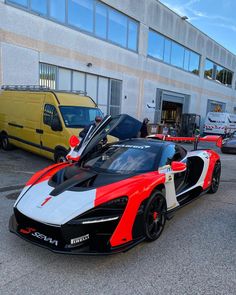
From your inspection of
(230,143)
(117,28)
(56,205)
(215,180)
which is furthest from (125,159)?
(117,28)

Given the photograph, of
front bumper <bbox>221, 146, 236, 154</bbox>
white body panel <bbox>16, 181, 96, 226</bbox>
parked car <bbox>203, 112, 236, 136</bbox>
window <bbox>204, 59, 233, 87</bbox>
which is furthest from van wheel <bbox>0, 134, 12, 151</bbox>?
window <bbox>204, 59, 233, 87</bbox>

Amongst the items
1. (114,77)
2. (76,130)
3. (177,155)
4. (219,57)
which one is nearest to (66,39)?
(114,77)

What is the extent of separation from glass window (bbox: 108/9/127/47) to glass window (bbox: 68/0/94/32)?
1.62m

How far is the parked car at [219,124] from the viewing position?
23094 mm

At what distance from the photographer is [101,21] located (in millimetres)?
15547

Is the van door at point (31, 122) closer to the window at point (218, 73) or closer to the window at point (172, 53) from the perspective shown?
the window at point (172, 53)

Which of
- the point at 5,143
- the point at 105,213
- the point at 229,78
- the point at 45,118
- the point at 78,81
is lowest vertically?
the point at 5,143

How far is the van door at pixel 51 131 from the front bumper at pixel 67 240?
14.2ft

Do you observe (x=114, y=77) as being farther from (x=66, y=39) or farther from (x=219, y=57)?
(x=219, y=57)

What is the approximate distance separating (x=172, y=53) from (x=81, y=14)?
10.2 metres

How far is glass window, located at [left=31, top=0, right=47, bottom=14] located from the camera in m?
12.1

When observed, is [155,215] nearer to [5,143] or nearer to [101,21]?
[5,143]

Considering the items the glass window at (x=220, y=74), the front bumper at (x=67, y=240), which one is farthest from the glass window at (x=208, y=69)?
the front bumper at (x=67, y=240)

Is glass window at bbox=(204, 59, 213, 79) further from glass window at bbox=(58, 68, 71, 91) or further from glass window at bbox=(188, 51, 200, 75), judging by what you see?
glass window at bbox=(58, 68, 71, 91)
